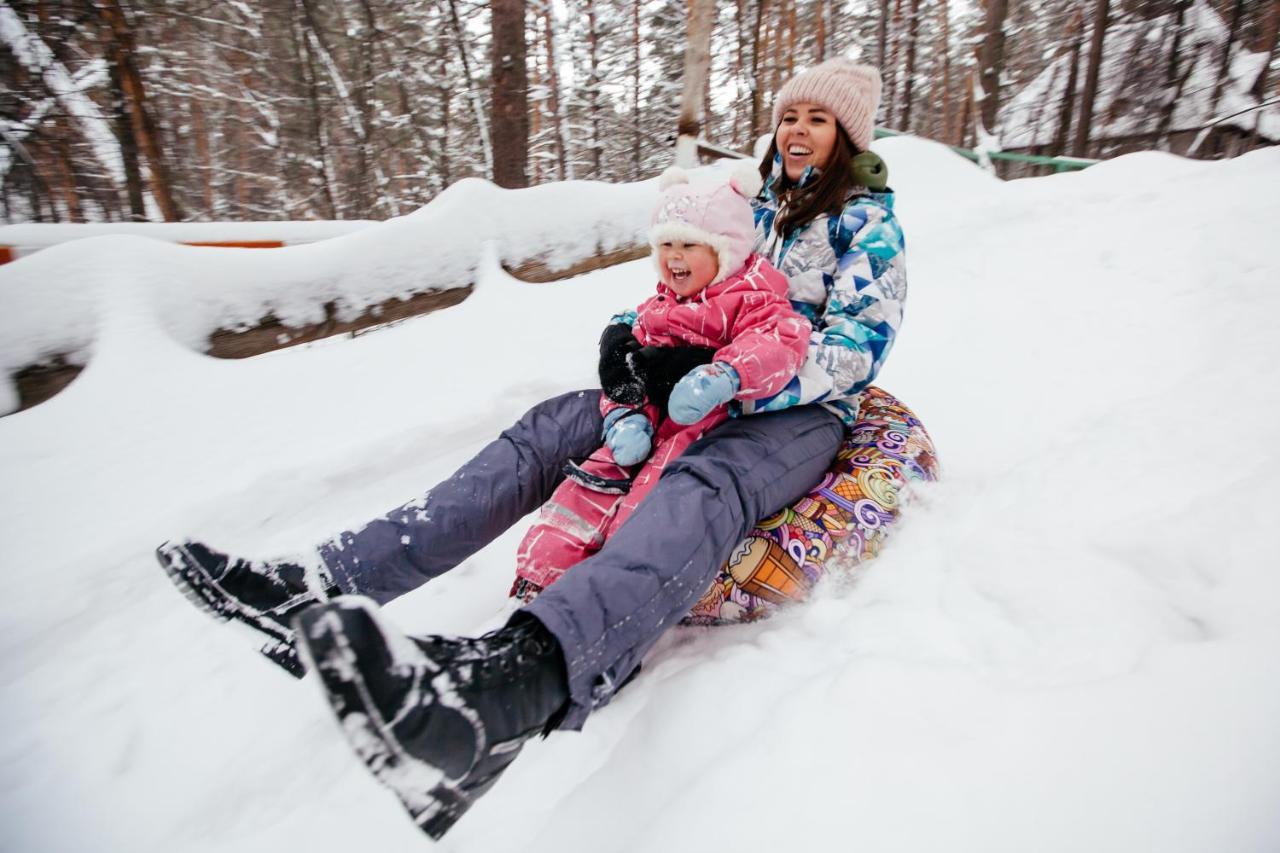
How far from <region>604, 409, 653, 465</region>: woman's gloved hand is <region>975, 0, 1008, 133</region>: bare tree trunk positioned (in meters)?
11.7

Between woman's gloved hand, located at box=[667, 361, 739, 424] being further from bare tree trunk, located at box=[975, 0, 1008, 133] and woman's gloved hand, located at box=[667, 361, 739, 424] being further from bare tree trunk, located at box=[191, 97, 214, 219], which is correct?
bare tree trunk, located at box=[191, 97, 214, 219]

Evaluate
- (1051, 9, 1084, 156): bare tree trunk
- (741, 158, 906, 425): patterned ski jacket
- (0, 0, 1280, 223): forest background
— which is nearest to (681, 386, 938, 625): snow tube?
(741, 158, 906, 425): patterned ski jacket

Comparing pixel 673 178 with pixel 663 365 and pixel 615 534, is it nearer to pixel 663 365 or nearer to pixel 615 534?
pixel 663 365

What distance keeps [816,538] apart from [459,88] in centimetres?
1294

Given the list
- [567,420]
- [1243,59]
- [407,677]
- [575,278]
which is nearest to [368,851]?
[407,677]

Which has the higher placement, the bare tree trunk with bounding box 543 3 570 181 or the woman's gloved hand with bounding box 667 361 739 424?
the bare tree trunk with bounding box 543 3 570 181

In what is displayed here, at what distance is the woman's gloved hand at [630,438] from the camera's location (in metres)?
1.57

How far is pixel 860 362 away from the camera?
63.9 inches

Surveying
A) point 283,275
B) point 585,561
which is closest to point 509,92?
point 283,275

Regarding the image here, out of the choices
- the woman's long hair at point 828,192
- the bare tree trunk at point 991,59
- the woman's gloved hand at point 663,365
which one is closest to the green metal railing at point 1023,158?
the bare tree trunk at point 991,59

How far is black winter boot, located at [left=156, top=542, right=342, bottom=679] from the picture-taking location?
1176 mm

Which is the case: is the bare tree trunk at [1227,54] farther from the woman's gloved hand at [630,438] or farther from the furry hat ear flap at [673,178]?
the woman's gloved hand at [630,438]

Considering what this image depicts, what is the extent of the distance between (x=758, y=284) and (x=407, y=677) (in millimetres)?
1333

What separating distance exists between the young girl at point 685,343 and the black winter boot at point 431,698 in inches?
24.5
